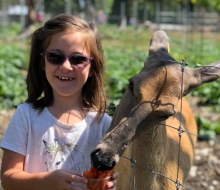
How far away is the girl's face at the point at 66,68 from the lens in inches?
124

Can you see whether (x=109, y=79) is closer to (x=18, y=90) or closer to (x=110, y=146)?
(x=18, y=90)

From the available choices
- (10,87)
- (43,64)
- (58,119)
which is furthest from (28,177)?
(10,87)

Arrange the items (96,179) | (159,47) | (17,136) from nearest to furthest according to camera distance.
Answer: (96,179) → (17,136) → (159,47)

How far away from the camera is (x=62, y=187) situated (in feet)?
9.09

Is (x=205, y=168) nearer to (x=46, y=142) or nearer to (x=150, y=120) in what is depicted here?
(x=150, y=120)

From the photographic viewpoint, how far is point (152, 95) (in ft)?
10.8

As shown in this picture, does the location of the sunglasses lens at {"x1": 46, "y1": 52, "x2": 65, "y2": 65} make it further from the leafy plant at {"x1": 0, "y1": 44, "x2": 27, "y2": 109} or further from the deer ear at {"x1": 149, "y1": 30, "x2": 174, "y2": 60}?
the leafy plant at {"x1": 0, "y1": 44, "x2": 27, "y2": 109}

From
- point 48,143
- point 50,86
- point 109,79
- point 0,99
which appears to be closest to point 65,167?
point 48,143

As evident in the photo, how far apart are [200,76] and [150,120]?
519 mm

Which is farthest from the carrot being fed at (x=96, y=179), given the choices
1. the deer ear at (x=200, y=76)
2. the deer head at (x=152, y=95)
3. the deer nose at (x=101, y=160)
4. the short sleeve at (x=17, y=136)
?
the deer ear at (x=200, y=76)

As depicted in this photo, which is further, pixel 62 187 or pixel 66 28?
pixel 66 28

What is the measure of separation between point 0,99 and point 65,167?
24.0 ft

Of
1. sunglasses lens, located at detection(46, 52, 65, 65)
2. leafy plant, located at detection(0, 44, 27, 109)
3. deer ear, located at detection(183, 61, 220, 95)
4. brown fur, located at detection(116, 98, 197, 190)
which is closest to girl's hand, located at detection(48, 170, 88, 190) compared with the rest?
sunglasses lens, located at detection(46, 52, 65, 65)

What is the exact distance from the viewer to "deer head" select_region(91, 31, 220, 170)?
315cm
